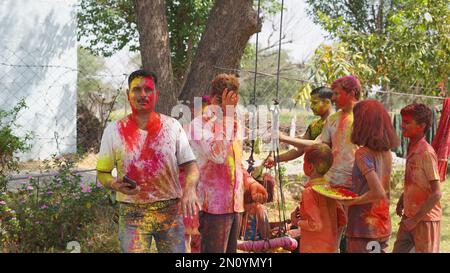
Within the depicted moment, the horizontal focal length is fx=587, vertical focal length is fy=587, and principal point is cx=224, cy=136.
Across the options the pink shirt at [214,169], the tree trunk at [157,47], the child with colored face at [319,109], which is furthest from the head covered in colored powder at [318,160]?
the tree trunk at [157,47]

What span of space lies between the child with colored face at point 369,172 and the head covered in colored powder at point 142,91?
135 cm

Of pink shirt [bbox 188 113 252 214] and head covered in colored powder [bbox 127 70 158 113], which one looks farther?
pink shirt [bbox 188 113 252 214]

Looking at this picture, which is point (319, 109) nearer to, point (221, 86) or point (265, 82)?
point (221, 86)

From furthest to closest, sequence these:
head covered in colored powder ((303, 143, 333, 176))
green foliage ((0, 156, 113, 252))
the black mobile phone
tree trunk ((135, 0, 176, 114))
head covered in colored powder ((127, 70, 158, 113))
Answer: tree trunk ((135, 0, 176, 114))
green foliage ((0, 156, 113, 252))
head covered in colored powder ((303, 143, 333, 176))
head covered in colored powder ((127, 70, 158, 113))
the black mobile phone

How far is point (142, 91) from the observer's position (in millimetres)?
3473

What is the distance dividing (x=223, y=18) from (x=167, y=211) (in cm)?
317

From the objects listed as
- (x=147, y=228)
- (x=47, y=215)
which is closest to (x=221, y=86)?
(x=147, y=228)

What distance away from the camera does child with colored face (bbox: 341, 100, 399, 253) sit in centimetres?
373

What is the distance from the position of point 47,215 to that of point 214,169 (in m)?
1.94

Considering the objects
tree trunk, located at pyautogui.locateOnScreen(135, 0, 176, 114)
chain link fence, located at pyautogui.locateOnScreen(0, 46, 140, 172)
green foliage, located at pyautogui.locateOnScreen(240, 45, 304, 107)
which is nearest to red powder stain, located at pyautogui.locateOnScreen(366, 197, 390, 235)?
tree trunk, located at pyautogui.locateOnScreen(135, 0, 176, 114)

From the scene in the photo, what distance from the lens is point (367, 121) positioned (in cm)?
377

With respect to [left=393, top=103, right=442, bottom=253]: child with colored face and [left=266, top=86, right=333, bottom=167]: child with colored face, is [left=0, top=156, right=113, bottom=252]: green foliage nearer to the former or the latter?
[left=266, top=86, right=333, bottom=167]: child with colored face

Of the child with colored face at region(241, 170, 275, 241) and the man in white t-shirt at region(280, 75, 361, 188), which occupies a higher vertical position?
the man in white t-shirt at region(280, 75, 361, 188)

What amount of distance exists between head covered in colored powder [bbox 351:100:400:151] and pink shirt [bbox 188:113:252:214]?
2.76 feet
